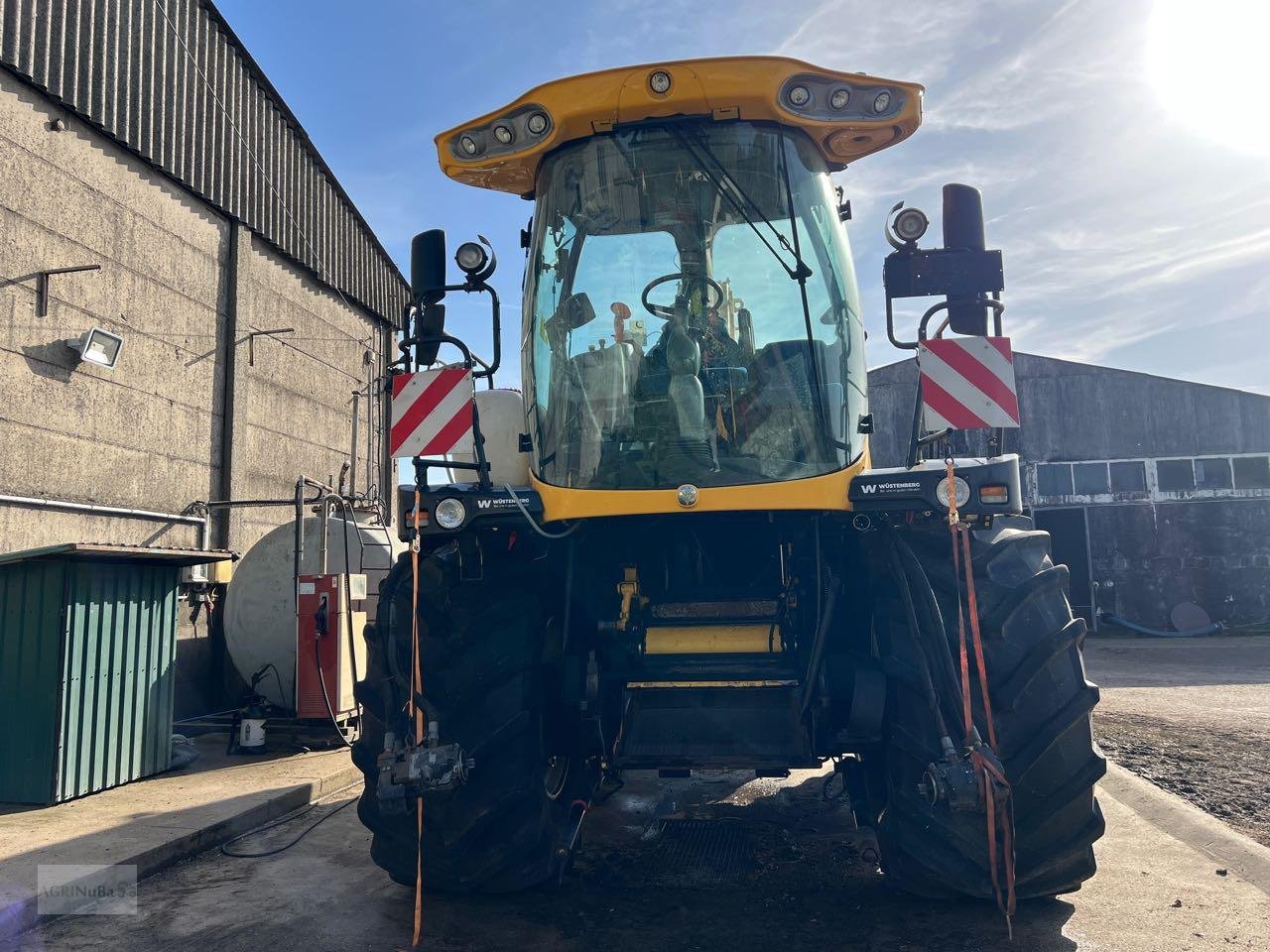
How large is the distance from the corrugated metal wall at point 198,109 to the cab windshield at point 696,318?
25.9ft

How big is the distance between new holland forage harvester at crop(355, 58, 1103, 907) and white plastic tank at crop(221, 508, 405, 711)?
613cm

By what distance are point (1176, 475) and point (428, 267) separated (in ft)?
70.9

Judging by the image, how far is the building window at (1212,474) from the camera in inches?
829

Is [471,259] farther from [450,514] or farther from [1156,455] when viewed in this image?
[1156,455]

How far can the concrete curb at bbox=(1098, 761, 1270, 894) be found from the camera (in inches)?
174

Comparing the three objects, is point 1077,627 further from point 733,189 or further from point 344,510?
point 344,510

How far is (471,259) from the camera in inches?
170

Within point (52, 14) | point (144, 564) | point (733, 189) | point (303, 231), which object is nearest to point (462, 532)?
point (733, 189)

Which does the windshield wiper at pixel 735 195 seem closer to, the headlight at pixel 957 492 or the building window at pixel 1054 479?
the headlight at pixel 957 492

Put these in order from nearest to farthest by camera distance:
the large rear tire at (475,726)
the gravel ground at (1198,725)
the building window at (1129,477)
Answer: the large rear tire at (475,726) < the gravel ground at (1198,725) < the building window at (1129,477)

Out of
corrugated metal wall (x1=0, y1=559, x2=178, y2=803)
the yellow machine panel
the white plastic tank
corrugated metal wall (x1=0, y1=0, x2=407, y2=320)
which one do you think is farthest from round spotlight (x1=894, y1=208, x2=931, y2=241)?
corrugated metal wall (x1=0, y1=0, x2=407, y2=320)

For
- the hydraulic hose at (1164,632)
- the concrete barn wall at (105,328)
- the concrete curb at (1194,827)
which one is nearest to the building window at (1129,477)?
the hydraulic hose at (1164,632)

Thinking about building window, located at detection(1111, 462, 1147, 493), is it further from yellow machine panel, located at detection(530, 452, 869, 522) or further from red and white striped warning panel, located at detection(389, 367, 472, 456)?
red and white striped warning panel, located at detection(389, 367, 472, 456)

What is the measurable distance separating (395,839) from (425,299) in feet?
Answer: 7.73
